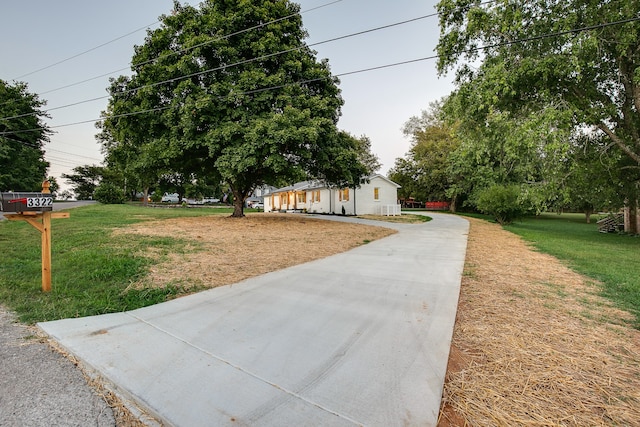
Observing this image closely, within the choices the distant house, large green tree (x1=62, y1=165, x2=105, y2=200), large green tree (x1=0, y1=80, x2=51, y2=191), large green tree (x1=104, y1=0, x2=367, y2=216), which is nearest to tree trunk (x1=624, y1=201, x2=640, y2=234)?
the distant house

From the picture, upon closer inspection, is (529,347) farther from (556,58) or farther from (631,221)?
(631,221)

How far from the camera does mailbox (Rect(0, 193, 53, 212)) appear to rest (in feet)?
11.9

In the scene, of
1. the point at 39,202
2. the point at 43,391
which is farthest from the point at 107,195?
the point at 43,391

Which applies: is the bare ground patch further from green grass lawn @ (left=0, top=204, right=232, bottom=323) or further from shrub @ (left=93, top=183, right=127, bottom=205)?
shrub @ (left=93, top=183, right=127, bottom=205)

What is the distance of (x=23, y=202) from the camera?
3682 millimetres

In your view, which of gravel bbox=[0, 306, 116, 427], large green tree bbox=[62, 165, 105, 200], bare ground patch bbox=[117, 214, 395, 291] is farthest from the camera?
large green tree bbox=[62, 165, 105, 200]

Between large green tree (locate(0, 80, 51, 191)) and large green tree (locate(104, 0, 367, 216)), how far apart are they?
19.3 metres

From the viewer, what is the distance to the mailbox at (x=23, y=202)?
3641mm

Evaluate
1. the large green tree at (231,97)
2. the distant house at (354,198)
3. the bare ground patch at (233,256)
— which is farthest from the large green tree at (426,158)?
the bare ground patch at (233,256)

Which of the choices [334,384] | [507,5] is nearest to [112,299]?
[334,384]

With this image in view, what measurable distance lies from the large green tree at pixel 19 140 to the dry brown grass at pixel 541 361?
110 ft

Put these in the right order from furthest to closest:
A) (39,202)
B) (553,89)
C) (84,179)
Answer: (84,179), (553,89), (39,202)

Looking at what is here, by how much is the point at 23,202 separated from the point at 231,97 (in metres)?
8.85

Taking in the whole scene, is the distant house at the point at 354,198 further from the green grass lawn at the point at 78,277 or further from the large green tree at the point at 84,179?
the large green tree at the point at 84,179
